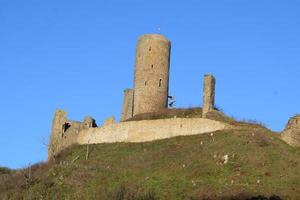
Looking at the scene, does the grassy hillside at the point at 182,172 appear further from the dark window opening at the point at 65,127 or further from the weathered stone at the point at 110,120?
the dark window opening at the point at 65,127

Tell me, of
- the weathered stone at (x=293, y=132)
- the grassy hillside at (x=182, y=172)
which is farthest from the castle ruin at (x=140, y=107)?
the weathered stone at (x=293, y=132)

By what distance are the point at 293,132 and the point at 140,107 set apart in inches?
683

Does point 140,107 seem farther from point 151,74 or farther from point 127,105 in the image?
point 151,74

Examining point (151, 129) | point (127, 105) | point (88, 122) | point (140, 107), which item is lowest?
point (151, 129)

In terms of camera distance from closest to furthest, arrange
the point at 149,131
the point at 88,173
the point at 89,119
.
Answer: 1. the point at 88,173
2. the point at 149,131
3. the point at 89,119

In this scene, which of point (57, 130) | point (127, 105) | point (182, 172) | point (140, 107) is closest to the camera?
point (182, 172)

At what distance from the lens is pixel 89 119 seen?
5903 centimetres

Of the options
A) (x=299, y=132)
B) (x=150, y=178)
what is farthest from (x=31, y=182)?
(x=299, y=132)

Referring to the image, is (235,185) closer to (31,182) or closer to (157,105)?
(31,182)

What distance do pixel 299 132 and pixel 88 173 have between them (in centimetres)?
1440

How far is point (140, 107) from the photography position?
5994cm

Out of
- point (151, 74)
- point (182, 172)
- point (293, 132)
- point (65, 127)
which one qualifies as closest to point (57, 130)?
point (65, 127)

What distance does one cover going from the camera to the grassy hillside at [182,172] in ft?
124

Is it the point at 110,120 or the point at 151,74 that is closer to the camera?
the point at 110,120
